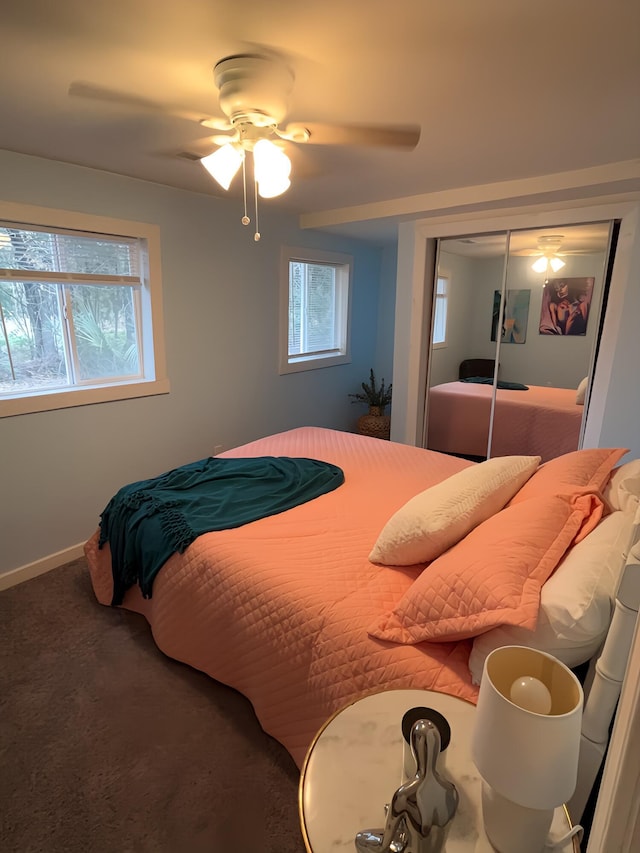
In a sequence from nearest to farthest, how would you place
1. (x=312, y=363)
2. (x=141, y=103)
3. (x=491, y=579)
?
1. (x=491, y=579)
2. (x=141, y=103)
3. (x=312, y=363)

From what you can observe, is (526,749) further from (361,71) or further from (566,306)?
(566,306)

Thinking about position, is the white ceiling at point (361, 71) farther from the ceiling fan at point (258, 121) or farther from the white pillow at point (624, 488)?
the white pillow at point (624, 488)

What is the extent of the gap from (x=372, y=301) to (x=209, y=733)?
434 cm

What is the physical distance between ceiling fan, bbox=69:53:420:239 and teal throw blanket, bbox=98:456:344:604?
1324 mm

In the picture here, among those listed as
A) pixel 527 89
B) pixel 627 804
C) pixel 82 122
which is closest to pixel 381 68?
pixel 527 89

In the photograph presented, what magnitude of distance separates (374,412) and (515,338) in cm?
177

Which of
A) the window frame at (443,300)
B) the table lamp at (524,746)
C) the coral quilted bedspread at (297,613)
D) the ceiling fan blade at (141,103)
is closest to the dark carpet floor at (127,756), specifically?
the coral quilted bedspread at (297,613)

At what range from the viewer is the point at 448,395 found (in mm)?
3881

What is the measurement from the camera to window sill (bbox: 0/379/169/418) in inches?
99.3

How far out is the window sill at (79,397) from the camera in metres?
2.52

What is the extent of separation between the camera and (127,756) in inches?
65.2

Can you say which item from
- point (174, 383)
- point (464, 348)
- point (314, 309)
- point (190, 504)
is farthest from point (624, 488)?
point (314, 309)

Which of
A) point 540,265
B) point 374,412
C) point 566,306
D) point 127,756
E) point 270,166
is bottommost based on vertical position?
point 127,756

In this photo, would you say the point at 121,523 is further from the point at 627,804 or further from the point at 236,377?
the point at 627,804
